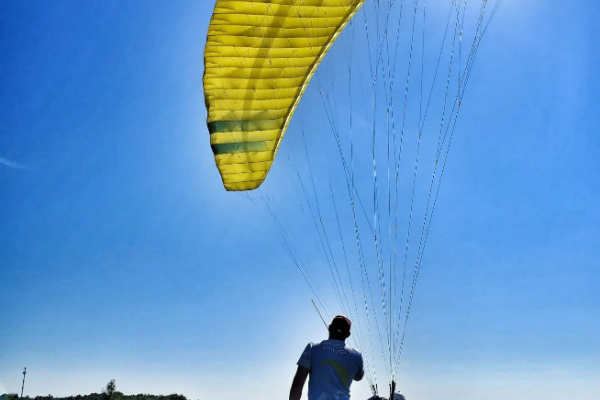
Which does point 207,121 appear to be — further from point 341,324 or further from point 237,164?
point 341,324

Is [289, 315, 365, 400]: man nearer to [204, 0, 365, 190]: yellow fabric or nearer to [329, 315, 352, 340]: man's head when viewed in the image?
[329, 315, 352, 340]: man's head

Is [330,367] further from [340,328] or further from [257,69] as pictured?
[257,69]

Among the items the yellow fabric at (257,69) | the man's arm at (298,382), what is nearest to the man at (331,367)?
the man's arm at (298,382)

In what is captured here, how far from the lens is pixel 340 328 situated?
4836 mm

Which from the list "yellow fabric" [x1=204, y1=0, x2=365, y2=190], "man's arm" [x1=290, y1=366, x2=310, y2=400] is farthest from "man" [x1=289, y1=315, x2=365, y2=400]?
"yellow fabric" [x1=204, y1=0, x2=365, y2=190]

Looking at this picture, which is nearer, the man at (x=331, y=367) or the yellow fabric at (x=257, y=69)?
the man at (x=331, y=367)

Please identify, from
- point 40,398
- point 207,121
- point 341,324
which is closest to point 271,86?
point 207,121

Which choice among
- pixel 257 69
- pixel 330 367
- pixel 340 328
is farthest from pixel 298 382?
pixel 257 69

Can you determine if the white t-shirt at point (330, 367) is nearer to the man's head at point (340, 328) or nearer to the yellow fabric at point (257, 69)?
the man's head at point (340, 328)

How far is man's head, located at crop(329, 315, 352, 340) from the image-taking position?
483 cm

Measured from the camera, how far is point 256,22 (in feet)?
27.4

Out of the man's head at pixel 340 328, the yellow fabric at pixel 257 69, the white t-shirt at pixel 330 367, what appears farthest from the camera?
the yellow fabric at pixel 257 69

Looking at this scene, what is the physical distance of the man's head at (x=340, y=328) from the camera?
483cm

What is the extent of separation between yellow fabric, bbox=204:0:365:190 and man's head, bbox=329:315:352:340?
183 inches
